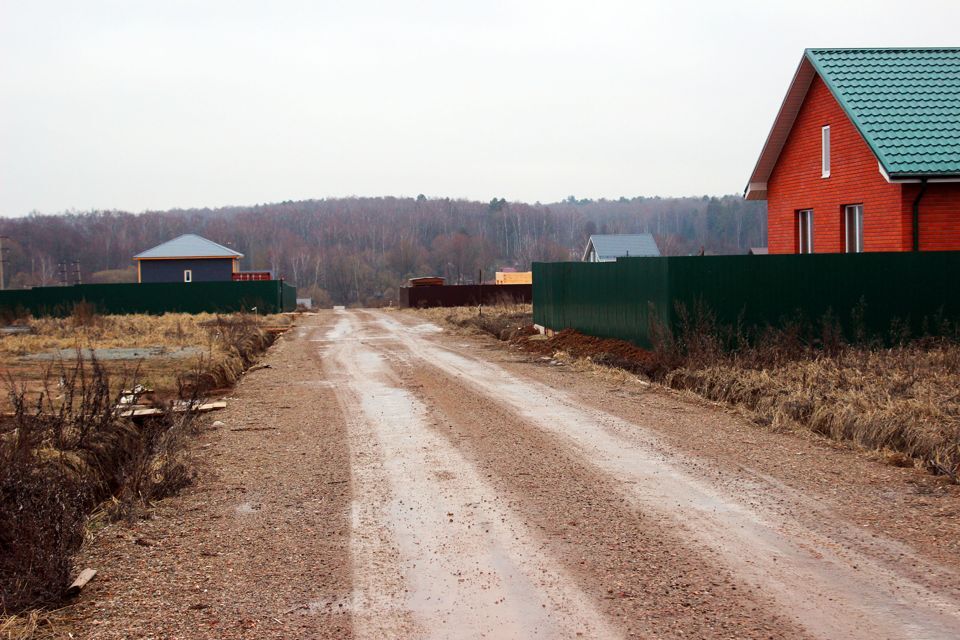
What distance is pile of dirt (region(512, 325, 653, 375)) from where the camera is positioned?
16.6 metres

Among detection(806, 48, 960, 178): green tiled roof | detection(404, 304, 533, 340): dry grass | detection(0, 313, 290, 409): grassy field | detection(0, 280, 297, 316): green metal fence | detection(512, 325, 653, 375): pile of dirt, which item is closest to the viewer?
detection(512, 325, 653, 375): pile of dirt

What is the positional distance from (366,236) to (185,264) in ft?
299

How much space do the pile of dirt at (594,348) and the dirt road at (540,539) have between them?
17.1 ft

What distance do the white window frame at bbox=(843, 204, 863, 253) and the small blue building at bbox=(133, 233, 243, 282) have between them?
53304mm

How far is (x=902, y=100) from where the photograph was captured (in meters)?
19.4

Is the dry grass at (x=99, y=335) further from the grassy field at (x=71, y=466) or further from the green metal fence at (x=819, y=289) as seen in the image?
the green metal fence at (x=819, y=289)

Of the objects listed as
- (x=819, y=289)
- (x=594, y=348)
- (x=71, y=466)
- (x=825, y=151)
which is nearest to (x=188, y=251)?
Result: (x=594, y=348)

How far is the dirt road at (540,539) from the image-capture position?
4832 millimetres

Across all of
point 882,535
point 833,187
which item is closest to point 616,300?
point 833,187

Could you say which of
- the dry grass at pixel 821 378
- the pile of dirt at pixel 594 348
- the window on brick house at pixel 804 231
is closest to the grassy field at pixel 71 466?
the dry grass at pixel 821 378

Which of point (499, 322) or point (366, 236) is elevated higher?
point (366, 236)

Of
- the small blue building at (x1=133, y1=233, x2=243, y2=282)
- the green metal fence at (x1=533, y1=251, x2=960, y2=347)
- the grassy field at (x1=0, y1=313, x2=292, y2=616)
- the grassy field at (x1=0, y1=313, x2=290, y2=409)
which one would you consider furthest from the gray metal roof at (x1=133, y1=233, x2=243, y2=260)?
the green metal fence at (x1=533, y1=251, x2=960, y2=347)

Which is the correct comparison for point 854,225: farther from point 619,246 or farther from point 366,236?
point 366,236

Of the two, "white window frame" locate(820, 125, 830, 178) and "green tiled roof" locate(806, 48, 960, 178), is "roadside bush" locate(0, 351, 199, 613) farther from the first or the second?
"white window frame" locate(820, 125, 830, 178)
